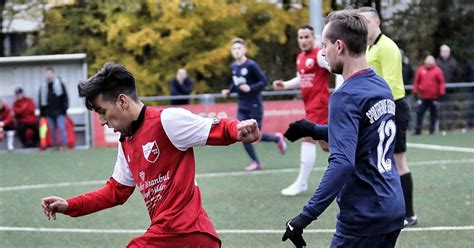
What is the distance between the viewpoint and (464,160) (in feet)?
47.1

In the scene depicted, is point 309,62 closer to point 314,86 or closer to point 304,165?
point 314,86

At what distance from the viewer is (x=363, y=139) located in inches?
180

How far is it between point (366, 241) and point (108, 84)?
1.58 m

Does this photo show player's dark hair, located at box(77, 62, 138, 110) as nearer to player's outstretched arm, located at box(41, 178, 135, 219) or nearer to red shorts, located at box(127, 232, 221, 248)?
player's outstretched arm, located at box(41, 178, 135, 219)

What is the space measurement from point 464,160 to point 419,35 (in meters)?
14.2

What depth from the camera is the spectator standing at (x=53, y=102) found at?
20688 mm

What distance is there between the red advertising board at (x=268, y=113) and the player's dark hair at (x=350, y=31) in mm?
16320

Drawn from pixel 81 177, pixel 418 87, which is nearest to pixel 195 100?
pixel 418 87

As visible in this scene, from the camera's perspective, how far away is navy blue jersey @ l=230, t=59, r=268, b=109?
45.4ft

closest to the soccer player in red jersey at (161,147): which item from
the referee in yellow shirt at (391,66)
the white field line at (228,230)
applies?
the referee in yellow shirt at (391,66)

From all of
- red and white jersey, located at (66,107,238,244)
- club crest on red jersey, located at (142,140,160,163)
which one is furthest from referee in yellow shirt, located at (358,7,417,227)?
club crest on red jersey, located at (142,140,160,163)

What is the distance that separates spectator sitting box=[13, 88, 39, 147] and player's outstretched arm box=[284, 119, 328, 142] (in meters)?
16.9

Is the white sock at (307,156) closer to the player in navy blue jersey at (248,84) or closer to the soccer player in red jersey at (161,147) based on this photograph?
the player in navy blue jersey at (248,84)

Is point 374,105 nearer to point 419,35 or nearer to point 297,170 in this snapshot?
point 297,170
